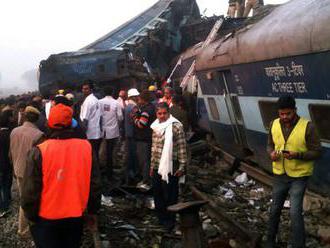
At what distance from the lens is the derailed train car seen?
20.4 ft

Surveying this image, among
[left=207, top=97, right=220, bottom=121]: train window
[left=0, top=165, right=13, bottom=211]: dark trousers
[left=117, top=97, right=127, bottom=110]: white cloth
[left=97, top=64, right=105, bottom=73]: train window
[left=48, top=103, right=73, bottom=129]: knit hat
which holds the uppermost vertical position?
[left=97, top=64, right=105, bottom=73]: train window

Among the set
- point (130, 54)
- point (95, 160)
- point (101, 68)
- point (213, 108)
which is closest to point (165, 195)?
point (95, 160)

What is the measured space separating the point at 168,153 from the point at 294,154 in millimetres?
1779

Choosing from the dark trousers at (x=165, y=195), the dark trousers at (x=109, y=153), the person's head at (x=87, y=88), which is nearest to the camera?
the dark trousers at (x=165, y=195)

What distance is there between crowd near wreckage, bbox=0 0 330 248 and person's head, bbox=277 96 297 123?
90 centimetres

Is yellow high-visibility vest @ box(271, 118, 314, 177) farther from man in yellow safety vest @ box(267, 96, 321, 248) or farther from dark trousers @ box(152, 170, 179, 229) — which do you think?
dark trousers @ box(152, 170, 179, 229)

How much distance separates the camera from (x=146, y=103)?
8.12m

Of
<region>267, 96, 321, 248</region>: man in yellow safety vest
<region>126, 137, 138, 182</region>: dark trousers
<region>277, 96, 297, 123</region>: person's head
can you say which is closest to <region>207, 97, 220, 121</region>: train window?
<region>126, 137, 138, 182</region>: dark trousers

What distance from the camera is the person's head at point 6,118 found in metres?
7.95

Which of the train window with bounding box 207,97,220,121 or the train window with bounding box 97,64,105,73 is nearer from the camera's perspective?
A: the train window with bounding box 207,97,220,121

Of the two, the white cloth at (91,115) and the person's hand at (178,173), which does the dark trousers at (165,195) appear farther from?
the white cloth at (91,115)

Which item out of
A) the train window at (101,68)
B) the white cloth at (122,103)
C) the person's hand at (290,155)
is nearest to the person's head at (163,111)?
the person's hand at (290,155)

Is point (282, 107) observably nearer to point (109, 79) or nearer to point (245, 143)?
point (245, 143)

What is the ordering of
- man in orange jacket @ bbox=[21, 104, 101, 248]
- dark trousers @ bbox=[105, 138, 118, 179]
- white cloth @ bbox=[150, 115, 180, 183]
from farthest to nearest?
1. dark trousers @ bbox=[105, 138, 118, 179]
2. white cloth @ bbox=[150, 115, 180, 183]
3. man in orange jacket @ bbox=[21, 104, 101, 248]
